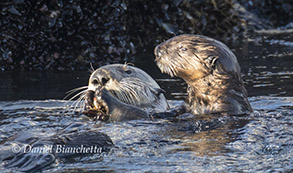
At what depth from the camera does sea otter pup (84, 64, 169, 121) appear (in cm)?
507

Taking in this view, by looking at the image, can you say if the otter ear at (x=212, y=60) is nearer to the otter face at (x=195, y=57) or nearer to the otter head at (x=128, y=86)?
the otter face at (x=195, y=57)

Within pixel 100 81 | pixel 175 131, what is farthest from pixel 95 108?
pixel 175 131

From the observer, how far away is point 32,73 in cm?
813

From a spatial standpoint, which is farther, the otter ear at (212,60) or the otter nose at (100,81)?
the otter nose at (100,81)

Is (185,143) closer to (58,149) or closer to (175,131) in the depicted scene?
(175,131)

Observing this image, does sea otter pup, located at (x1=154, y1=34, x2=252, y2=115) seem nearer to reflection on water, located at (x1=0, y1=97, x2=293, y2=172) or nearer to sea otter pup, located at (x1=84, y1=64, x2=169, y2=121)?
reflection on water, located at (x1=0, y1=97, x2=293, y2=172)

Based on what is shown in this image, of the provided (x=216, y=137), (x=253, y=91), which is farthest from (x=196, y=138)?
(x=253, y=91)

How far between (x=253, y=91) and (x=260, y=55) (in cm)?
280

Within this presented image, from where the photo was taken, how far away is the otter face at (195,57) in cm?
495

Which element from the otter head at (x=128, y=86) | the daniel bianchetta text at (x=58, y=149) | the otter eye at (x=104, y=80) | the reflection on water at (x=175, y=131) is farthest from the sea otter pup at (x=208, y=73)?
the daniel bianchetta text at (x=58, y=149)

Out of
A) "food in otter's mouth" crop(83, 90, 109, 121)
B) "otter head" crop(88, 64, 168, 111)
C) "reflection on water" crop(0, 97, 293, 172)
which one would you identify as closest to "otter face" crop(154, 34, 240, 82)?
"otter head" crop(88, 64, 168, 111)

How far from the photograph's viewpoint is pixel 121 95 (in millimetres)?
5391

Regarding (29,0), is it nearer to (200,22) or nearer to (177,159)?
(200,22)

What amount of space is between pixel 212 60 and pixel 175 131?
80cm
